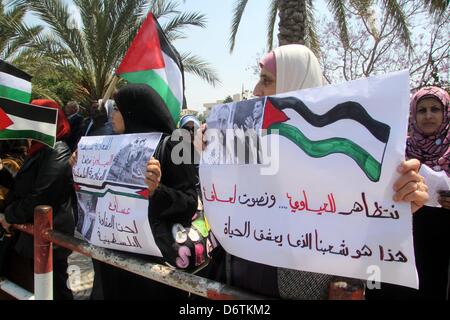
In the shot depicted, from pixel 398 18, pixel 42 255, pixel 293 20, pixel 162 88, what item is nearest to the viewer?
pixel 42 255

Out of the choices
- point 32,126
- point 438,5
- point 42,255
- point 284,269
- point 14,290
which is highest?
point 438,5

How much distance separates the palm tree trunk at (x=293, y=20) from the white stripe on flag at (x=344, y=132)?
586 cm

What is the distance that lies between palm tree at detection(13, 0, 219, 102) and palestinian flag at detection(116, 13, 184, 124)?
6.64 m

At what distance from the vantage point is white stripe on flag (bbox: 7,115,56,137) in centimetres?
243

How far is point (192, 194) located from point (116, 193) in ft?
1.13

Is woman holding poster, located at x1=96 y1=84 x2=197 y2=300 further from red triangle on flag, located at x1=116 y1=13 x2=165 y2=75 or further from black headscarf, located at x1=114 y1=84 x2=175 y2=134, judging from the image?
red triangle on flag, located at x1=116 y1=13 x2=165 y2=75

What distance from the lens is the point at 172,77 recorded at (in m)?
2.33

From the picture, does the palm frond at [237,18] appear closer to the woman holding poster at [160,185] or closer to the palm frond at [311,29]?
the palm frond at [311,29]

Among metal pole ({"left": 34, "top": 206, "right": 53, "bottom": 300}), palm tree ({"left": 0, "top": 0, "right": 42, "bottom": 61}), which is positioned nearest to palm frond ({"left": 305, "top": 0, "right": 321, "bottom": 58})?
palm tree ({"left": 0, "top": 0, "right": 42, "bottom": 61})

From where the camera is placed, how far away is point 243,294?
126 centimetres

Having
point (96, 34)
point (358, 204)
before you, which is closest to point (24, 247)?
point (358, 204)

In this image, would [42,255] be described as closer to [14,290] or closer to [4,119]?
[14,290]

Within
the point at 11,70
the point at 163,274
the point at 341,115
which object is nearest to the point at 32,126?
the point at 11,70
